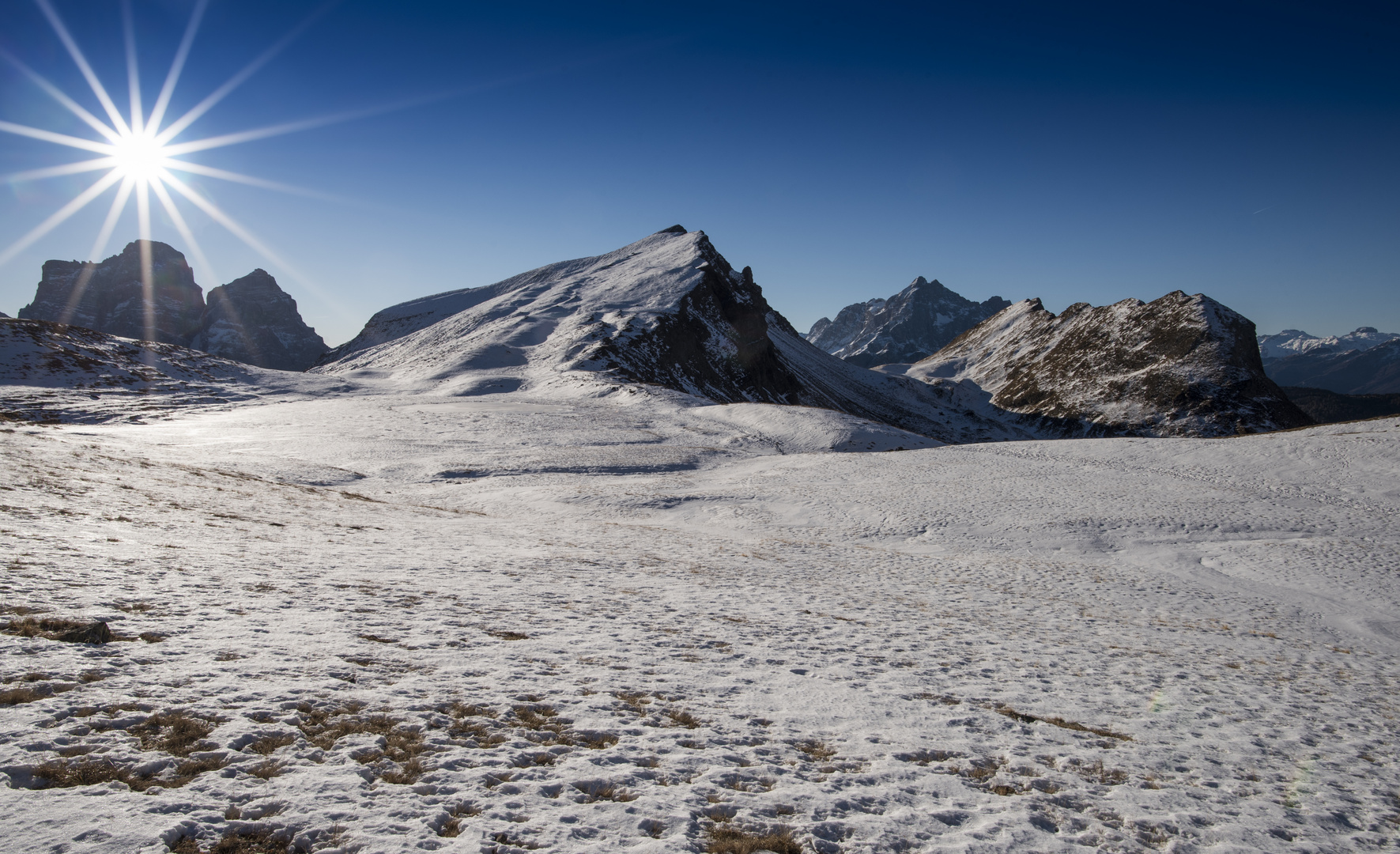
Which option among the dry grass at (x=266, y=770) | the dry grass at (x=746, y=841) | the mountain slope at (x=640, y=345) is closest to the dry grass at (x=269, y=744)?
the dry grass at (x=266, y=770)

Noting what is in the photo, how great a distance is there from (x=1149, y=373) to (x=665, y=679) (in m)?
156

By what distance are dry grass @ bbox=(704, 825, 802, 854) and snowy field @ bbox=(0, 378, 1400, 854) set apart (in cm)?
6

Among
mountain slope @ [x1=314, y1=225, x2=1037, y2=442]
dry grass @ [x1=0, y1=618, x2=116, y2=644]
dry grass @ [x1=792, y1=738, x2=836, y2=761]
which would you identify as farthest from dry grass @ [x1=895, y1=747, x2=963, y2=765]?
mountain slope @ [x1=314, y1=225, x2=1037, y2=442]

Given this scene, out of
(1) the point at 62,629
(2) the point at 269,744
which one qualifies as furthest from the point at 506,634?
(1) the point at 62,629

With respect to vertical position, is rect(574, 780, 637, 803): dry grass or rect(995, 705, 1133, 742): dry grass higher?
rect(574, 780, 637, 803): dry grass

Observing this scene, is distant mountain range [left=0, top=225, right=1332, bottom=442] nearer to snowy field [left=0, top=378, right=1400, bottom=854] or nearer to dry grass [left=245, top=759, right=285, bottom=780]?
snowy field [left=0, top=378, right=1400, bottom=854]

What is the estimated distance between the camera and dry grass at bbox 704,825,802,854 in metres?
4.16

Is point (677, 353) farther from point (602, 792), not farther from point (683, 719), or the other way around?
point (602, 792)

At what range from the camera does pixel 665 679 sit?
7.51 meters

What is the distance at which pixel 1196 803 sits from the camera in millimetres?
5508

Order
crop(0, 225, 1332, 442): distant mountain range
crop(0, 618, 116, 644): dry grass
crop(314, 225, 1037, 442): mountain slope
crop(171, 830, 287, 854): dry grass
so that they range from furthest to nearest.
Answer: crop(314, 225, 1037, 442): mountain slope, crop(0, 225, 1332, 442): distant mountain range, crop(0, 618, 116, 644): dry grass, crop(171, 830, 287, 854): dry grass

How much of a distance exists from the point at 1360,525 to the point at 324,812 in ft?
104

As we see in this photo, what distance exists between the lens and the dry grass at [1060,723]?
273 inches

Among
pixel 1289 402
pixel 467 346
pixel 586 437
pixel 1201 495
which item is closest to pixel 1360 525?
pixel 1201 495
